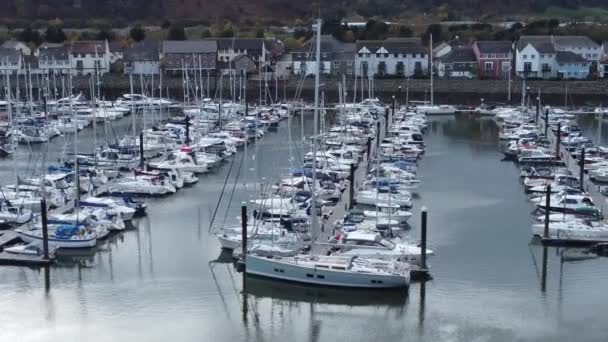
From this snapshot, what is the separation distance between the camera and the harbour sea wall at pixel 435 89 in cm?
4438

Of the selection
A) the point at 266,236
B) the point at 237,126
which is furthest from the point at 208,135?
the point at 266,236

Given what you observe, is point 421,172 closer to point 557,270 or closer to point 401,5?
point 557,270

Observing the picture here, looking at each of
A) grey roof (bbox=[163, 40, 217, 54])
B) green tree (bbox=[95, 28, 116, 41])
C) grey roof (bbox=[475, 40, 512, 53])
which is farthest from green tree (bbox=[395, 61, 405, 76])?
green tree (bbox=[95, 28, 116, 41])

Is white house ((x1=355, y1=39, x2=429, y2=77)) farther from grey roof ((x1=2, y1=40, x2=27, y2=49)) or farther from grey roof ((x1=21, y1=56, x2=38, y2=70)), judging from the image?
grey roof ((x1=2, y1=40, x2=27, y2=49))

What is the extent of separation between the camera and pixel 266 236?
58.9ft

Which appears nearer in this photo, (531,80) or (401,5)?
(531,80)

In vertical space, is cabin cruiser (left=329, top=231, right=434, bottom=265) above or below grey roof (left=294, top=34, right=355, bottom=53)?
below

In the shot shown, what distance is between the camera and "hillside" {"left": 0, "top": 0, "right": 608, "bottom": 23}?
72.4 metres

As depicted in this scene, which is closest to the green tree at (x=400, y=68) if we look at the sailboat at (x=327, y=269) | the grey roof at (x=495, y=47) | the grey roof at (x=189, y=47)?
the grey roof at (x=495, y=47)

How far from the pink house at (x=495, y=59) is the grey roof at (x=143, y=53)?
1825 centimetres

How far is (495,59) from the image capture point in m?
48.6

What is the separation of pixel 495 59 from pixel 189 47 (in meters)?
17.2

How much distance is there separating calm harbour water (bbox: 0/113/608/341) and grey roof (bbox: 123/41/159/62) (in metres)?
30.1

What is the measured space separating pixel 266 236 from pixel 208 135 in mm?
14805
